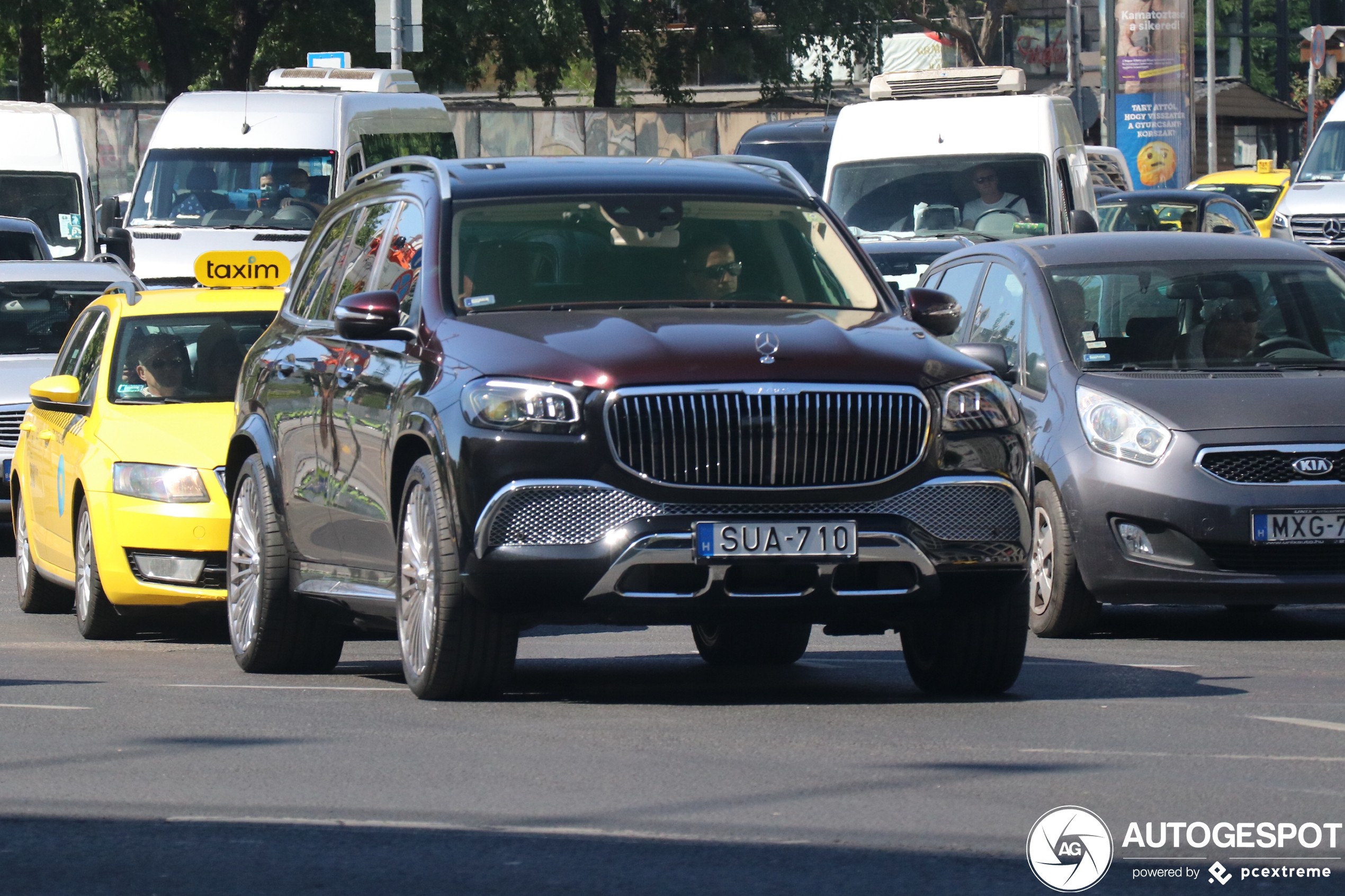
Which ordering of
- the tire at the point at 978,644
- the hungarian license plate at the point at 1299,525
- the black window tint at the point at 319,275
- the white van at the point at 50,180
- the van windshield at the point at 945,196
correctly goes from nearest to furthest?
the tire at the point at 978,644, the black window tint at the point at 319,275, the hungarian license plate at the point at 1299,525, the van windshield at the point at 945,196, the white van at the point at 50,180

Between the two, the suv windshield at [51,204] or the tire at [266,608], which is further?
the suv windshield at [51,204]

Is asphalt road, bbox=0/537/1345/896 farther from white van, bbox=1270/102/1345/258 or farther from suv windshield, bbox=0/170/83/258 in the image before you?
white van, bbox=1270/102/1345/258

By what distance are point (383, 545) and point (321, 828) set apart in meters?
2.73

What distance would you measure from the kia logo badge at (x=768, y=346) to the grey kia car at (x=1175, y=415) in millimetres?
2197

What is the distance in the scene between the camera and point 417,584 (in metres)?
7.88

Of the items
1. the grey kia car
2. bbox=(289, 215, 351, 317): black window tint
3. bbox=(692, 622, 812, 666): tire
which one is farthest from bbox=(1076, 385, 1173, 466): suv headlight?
bbox=(289, 215, 351, 317): black window tint

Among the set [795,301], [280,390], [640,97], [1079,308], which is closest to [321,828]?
[795,301]

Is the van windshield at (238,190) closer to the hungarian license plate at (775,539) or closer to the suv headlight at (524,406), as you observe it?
the suv headlight at (524,406)

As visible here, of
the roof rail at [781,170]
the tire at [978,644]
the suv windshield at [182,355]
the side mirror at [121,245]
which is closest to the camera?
the tire at [978,644]

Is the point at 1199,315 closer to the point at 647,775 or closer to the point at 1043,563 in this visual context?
the point at 1043,563

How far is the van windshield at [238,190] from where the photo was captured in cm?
2462

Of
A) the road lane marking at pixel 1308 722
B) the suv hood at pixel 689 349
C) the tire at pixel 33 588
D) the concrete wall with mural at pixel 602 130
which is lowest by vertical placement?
the tire at pixel 33 588

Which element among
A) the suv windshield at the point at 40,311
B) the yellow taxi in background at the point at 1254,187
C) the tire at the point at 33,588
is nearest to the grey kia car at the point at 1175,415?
the tire at the point at 33,588

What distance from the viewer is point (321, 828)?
A: 221 inches
